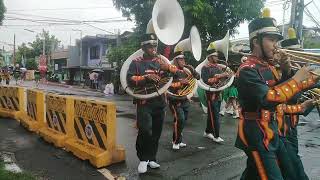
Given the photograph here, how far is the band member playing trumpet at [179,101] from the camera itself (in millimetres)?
8055

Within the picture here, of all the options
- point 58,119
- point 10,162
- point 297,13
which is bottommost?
point 10,162

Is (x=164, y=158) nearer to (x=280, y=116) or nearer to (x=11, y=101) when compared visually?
(x=280, y=116)

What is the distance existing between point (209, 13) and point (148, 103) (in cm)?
1420

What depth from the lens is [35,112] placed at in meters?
9.67

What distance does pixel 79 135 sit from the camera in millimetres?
7547

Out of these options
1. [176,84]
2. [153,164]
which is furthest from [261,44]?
[176,84]

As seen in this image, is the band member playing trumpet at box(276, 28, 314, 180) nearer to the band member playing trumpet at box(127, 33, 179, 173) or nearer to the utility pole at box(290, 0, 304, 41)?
the band member playing trumpet at box(127, 33, 179, 173)

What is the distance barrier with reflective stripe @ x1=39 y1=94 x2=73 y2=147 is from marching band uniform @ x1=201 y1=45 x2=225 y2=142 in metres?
2.98

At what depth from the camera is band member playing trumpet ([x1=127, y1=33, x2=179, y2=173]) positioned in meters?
6.32

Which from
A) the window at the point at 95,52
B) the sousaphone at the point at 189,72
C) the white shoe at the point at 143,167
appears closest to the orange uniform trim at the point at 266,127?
the white shoe at the point at 143,167

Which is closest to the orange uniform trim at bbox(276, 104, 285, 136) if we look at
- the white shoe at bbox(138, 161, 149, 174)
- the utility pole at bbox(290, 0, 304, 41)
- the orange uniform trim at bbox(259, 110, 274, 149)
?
the orange uniform trim at bbox(259, 110, 274, 149)

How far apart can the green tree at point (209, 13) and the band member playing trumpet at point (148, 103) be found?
42.2 feet

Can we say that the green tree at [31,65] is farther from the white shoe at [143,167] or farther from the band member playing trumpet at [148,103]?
the white shoe at [143,167]

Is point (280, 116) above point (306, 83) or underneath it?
underneath
